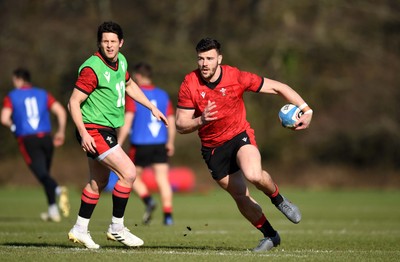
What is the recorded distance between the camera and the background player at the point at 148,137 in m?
12.9

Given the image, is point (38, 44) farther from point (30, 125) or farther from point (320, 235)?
point (320, 235)

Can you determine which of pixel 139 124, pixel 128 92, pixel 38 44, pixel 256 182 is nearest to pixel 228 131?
pixel 256 182

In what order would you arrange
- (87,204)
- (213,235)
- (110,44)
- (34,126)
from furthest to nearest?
(34,126) < (213,235) < (87,204) < (110,44)

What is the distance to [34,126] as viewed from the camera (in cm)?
1343

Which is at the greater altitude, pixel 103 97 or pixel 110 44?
pixel 110 44

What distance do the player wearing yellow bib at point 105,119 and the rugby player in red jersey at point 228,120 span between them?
0.65 m

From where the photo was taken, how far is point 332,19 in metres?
31.1

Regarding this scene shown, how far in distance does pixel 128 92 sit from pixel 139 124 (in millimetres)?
4538

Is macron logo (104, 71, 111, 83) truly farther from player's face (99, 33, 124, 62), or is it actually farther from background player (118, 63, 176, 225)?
background player (118, 63, 176, 225)

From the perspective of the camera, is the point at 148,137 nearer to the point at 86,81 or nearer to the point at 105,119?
the point at 105,119

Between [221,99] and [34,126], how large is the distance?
611 cm

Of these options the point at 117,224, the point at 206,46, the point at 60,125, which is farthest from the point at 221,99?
the point at 60,125

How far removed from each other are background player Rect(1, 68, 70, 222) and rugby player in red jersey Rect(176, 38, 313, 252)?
18.5 feet

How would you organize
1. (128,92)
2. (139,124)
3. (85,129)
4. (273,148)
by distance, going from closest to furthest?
(85,129) → (128,92) → (139,124) → (273,148)
